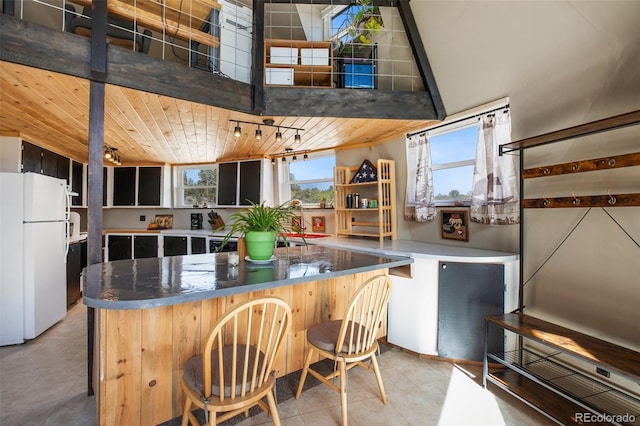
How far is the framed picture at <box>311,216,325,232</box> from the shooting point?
442 cm

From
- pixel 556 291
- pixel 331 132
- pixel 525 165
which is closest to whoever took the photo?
pixel 556 291

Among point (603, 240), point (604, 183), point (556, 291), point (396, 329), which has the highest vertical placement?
point (604, 183)

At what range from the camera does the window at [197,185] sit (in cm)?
569

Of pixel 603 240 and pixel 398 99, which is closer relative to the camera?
pixel 603 240

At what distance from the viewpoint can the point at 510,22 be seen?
7.79ft

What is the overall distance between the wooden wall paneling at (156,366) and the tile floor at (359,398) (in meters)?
0.49

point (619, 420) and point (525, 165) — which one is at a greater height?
point (525, 165)

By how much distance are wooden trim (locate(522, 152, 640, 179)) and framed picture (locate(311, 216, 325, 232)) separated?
9.09 feet

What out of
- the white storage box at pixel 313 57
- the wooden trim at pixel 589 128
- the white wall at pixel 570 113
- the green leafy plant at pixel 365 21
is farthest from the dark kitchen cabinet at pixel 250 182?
the wooden trim at pixel 589 128

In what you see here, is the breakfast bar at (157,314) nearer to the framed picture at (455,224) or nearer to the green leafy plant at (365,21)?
the framed picture at (455,224)

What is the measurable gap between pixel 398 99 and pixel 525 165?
126cm

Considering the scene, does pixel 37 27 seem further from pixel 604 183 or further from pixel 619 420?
pixel 619 420

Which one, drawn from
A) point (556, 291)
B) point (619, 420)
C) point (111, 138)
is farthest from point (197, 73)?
point (619, 420)

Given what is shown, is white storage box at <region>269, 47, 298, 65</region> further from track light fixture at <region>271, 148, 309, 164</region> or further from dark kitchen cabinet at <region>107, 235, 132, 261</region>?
dark kitchen cabinet at <region>107, 235, 132, 261</region>
